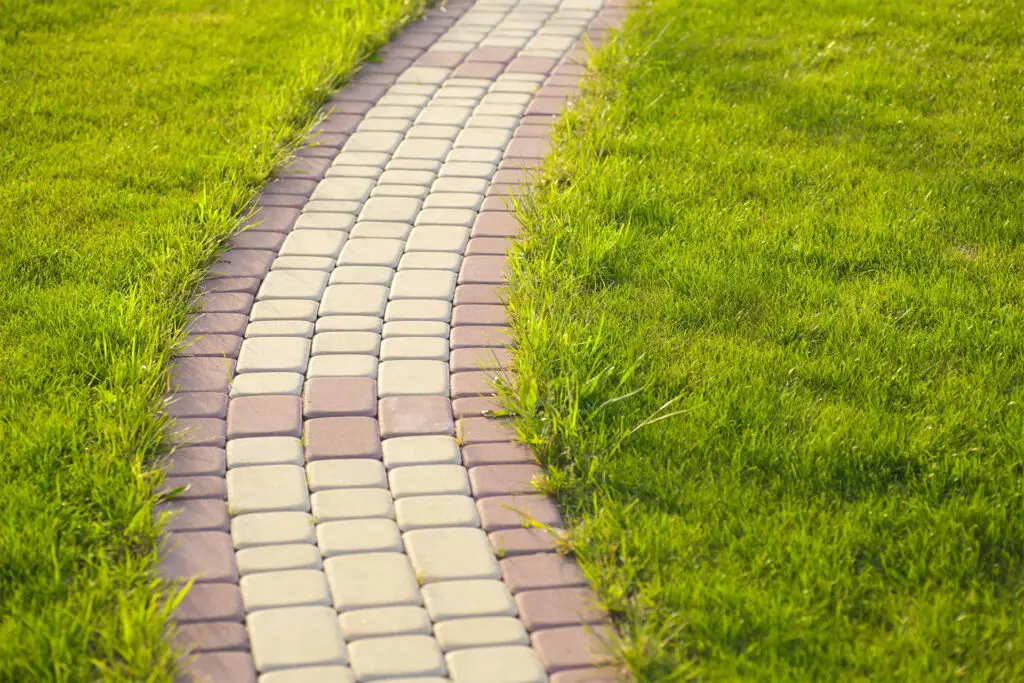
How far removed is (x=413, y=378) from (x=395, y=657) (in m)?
1.37

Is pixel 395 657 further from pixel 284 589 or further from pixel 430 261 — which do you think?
pixel 430 261

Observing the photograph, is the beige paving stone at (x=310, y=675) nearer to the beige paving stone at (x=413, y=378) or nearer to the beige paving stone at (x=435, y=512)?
the beige paving stone at (x=435, y=512)

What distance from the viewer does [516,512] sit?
12.2ft

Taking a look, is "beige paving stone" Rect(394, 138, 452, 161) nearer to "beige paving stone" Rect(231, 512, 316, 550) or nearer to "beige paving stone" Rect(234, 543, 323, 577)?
"beige paving stone" Rect(231, 512, 316, 550)

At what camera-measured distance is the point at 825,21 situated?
25.1ft

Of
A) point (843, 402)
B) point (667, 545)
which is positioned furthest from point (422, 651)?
point (843, 402)

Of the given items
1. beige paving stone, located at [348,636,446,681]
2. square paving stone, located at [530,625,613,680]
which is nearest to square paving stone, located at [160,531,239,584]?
beige paving stone, located at [348,636,446,681]

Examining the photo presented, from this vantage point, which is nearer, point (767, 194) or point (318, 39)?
point (767, 194)

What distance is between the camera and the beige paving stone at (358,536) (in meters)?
3.55

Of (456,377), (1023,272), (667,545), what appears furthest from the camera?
(1023,272)

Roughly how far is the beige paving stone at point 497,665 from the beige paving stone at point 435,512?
1.77ft

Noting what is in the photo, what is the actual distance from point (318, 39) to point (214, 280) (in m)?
2.89

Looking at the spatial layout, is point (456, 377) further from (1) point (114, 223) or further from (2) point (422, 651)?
(1) point (114, 223)

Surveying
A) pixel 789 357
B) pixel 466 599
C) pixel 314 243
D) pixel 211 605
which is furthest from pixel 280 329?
pixel 789 357
